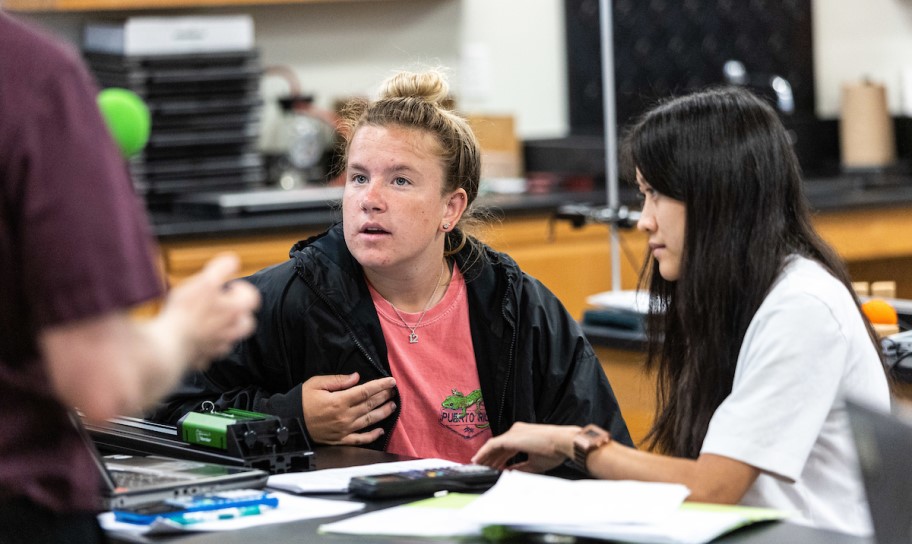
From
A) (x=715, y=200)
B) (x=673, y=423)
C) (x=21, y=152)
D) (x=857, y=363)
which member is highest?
(x=21, y=152)

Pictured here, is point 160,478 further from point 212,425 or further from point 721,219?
point 721,219

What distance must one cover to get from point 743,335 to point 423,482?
18.6 inches

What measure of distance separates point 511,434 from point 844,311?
1.46 feet

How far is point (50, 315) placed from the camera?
3.34 feet

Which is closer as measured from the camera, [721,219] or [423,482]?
[423,482]

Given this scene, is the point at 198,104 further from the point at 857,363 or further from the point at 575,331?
the point at 857,363

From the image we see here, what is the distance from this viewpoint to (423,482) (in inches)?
62.5

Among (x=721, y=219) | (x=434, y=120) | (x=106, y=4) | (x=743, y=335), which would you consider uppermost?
(x=106, y=4)

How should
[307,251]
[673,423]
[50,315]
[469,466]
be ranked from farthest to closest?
[307,251] < [673,423] < [469,466] < [50,315]

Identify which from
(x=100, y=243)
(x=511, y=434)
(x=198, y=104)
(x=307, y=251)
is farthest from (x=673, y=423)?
(x=198, y=104)

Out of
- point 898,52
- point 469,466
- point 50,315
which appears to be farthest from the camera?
A: point 898,52

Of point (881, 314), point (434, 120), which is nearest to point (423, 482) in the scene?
point (434, 120)

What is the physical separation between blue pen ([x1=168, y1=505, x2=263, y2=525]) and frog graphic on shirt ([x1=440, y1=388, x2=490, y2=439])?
621mm

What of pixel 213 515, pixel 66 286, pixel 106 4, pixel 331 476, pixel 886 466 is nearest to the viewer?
pixel 66 286
